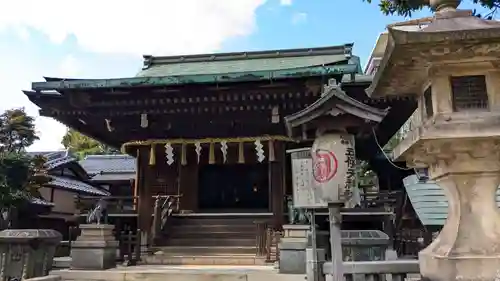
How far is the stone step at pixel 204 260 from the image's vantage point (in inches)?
402

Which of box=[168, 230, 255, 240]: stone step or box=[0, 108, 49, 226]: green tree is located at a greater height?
box=[0, 108, 49, 226]: green tree

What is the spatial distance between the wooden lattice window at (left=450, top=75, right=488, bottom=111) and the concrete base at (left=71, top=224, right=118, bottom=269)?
8157mm

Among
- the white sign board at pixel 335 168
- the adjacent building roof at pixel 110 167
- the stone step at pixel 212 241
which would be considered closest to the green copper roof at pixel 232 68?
the stone step at pixel 212 241

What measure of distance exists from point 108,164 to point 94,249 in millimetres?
20120

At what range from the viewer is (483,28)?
3891mm

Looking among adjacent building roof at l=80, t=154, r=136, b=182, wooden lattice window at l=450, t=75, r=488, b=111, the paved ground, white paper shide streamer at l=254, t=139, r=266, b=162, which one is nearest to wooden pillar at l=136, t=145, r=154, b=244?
the paved ground

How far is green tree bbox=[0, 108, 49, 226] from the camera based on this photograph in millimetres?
13594

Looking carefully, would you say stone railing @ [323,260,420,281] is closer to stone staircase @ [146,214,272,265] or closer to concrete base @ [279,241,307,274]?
concrete base @ [279,241,307,274]

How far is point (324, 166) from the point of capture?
18.0 ft

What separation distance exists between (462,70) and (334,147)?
1.84 metres

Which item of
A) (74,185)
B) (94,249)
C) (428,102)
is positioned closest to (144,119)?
(94,249)

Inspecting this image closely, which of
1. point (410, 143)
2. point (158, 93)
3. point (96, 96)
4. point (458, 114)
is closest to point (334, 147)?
point (410, 143)

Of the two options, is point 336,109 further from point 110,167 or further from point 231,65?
point 110,167

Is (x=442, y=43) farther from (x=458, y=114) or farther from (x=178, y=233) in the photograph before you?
(x=178, y=233)
